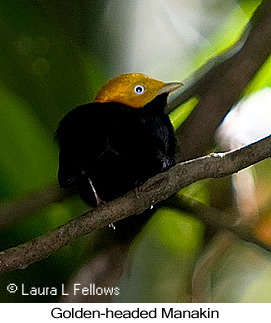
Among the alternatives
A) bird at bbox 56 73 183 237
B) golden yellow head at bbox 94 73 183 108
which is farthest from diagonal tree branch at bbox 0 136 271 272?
golden yellow head at bbox 94 73 183 108

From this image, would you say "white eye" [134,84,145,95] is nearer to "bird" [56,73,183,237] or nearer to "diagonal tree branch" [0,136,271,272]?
"bird" [56,73,183,237]

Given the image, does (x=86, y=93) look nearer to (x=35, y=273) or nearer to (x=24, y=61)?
(x=24, y=61)

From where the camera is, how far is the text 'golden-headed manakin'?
96 cm

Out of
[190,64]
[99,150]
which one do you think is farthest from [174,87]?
[99,150]

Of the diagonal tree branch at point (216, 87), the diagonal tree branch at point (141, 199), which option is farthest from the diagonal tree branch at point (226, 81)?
the diagonal tree branch at point (141, 199)

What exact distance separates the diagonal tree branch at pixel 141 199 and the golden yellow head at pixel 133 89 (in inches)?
5.6

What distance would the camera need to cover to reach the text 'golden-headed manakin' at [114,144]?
96 centimetres

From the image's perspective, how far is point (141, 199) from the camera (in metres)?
0.97

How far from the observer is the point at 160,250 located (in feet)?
3.52

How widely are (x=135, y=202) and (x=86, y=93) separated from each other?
0.76 feet

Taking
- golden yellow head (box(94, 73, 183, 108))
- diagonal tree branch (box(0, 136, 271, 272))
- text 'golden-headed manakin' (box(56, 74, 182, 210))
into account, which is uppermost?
golden yellow head (box(94, 73, 183, 108))

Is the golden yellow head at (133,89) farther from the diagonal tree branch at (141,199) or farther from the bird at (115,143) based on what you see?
the diagonal tree branch at (141,199)

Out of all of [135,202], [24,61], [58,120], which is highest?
[24,61]

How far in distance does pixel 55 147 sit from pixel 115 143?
0.46 ft
